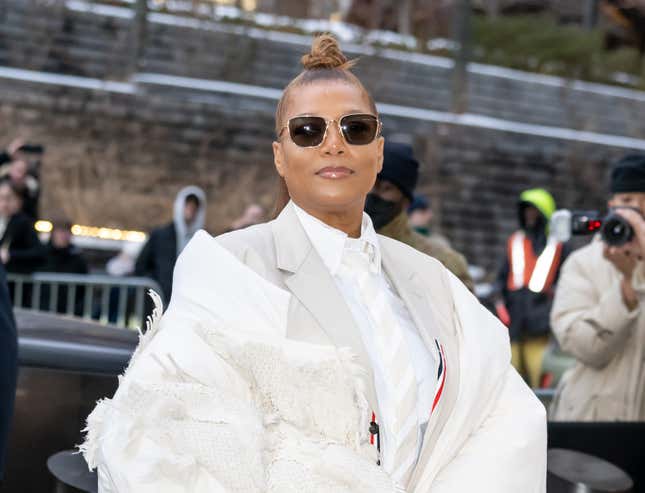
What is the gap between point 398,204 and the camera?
4656 mm

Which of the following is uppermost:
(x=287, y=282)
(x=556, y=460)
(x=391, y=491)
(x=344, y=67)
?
(x=344, y=67)

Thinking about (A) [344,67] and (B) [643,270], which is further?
(B) [643,270]

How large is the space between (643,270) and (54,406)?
97.4 inches

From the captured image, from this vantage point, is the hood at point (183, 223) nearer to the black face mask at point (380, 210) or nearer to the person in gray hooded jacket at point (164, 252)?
the person in gray hooded jacket at point (164, 252)

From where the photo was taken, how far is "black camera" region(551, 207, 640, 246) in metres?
4.55

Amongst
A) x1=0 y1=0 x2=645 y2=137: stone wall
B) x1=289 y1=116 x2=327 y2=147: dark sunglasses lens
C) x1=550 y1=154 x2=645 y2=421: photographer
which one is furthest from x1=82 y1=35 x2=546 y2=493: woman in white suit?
x1=0 y1=0 x2=645 y2=137: stone wall

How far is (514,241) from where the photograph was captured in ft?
32.0

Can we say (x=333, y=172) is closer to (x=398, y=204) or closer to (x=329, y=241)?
(x=329, y=241)

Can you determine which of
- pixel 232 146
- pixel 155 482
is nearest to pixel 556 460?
pixel 155 482

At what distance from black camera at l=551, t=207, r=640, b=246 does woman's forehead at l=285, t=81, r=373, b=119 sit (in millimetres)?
2187

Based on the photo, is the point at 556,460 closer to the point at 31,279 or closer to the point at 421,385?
the point at 421,385

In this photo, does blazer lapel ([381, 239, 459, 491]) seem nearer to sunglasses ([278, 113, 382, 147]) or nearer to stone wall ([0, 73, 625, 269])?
sunglasses ([278, 113, 382, 147])

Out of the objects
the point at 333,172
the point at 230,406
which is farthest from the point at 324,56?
Answer: the point at 230,406

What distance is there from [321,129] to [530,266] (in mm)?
7301
